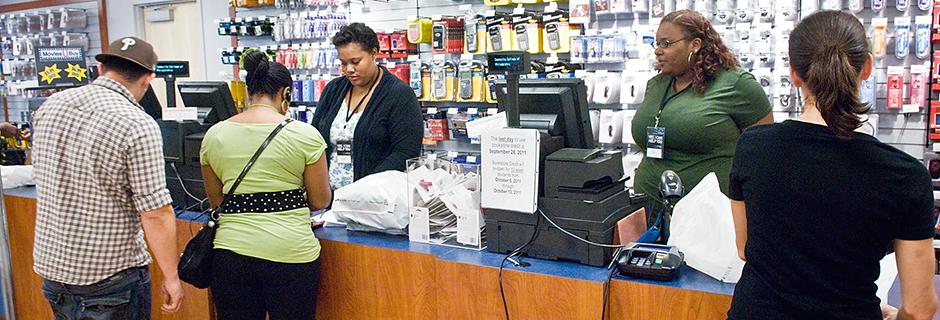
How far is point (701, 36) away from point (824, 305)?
57.6 inches

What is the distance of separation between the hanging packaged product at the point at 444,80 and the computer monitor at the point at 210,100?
6.50 feet

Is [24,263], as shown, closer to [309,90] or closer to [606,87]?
[309,90]

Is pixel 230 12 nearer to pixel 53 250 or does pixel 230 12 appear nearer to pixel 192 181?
pixel 192 181

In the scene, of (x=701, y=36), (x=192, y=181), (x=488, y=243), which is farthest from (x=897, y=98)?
(x=192, y=181)

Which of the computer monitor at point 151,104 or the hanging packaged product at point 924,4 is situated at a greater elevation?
the hanging packaged product at point 924,4

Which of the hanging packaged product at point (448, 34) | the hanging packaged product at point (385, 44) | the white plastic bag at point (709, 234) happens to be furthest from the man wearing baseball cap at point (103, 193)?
the hanging packaged product at point (385, 44)

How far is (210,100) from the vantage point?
3.29m

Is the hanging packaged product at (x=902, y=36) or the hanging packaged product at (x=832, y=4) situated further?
the hanging packaged product at (x=832, y=4)

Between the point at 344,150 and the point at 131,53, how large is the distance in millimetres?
960

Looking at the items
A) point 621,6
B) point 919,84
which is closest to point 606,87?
point 621,6

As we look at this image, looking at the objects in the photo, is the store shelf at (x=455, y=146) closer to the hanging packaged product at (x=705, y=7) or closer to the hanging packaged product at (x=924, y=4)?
the hanging packaged product at (x=705, y=7)

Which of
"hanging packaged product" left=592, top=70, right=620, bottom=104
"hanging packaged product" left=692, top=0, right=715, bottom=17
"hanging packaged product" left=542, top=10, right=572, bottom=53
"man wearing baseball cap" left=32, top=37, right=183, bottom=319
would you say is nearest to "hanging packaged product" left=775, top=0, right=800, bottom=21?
"hanging packaged product" left=692, top=0, right=715, bottom=17

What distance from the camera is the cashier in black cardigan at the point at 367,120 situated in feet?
9.55

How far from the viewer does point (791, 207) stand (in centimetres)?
139
